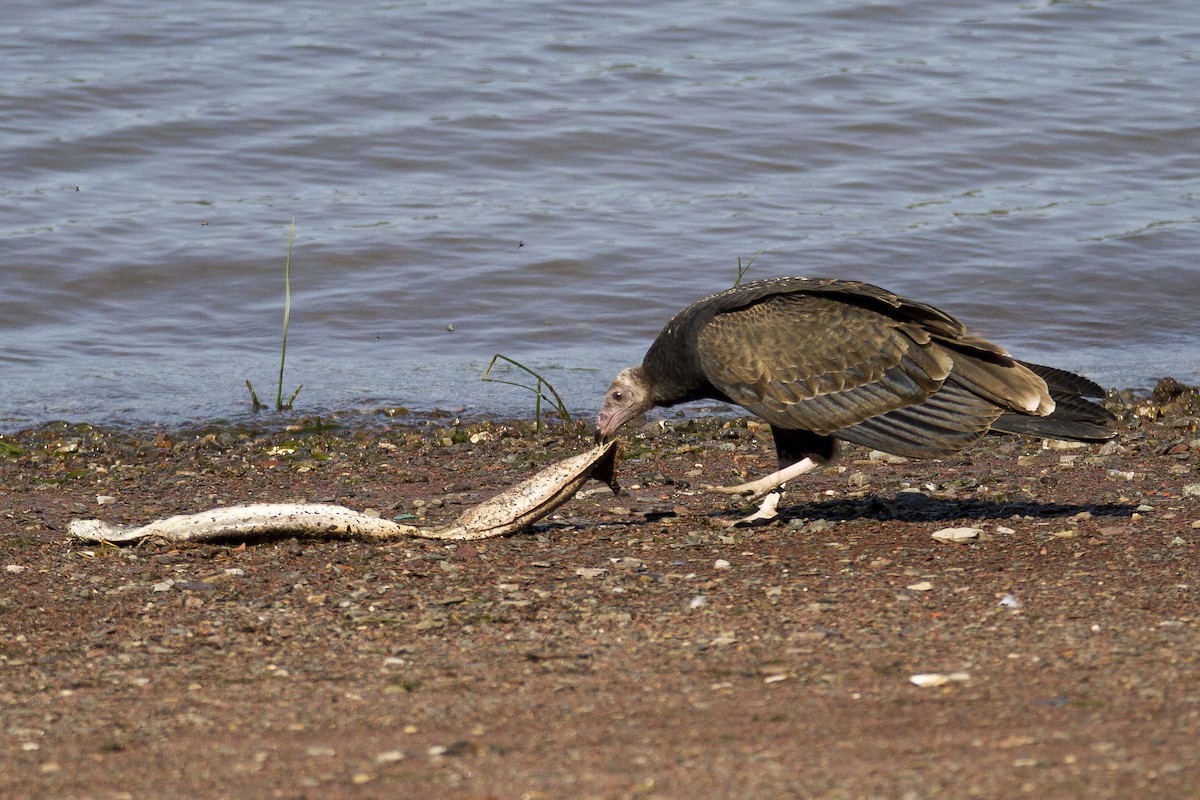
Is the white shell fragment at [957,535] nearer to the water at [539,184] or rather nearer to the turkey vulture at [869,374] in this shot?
the turkey vulture at [869,374]

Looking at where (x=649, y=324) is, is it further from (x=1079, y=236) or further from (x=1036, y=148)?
(x=1036, y=148)

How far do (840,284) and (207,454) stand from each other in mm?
3509

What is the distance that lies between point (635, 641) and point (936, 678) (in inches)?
35.5

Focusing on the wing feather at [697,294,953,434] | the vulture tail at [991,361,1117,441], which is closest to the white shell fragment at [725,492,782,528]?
the wing feather at [697,294,953,434]

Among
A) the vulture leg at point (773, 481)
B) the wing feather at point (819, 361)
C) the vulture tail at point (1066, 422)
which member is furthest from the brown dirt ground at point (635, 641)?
the wing feather at point (819, 361)

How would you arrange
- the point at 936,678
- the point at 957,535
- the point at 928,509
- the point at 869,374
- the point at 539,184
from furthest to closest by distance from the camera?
the point at 539,184 → the point at 928,509 → the point at 869,374 → the point at 957,535 → the point at 936,678

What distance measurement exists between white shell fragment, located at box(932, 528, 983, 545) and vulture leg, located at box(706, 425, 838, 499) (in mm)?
577

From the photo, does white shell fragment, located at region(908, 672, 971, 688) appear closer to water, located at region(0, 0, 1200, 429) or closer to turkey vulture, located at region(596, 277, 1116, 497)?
turkey vulture, located at region(596, 277, 1116, 497)

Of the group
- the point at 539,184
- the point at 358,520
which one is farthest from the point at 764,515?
the point at 539,184

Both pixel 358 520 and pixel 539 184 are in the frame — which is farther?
pixel 539 184

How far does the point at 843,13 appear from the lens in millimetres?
16922

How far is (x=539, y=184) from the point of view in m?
12.6

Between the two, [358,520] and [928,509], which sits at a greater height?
[358,520]

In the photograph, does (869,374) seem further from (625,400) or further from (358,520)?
(358,520)
